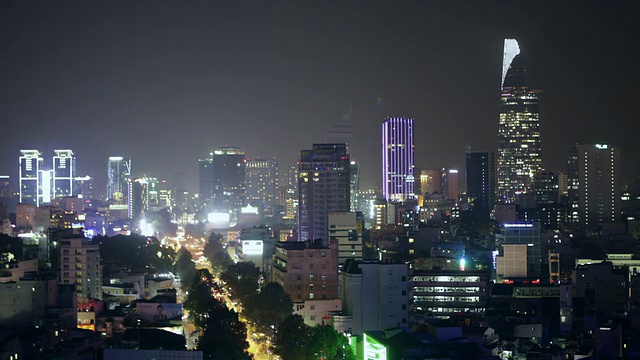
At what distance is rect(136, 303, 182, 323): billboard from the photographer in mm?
24938

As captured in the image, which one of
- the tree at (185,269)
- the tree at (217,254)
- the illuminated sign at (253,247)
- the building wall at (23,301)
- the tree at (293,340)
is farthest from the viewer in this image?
the illuminated sign at (253,247)

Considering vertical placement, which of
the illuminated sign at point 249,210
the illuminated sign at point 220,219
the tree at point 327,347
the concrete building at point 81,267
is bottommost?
the tree at point 327,347

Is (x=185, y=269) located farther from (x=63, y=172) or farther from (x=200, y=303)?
(x=63, y=172)

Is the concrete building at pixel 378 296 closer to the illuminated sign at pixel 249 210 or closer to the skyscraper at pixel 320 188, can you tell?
the skyscraper at pixel 320 188

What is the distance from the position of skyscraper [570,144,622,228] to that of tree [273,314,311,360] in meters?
32.5

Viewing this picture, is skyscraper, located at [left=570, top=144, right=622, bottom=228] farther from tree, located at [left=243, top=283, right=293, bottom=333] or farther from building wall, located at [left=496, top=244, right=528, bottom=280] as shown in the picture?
tree, located at [left=243, top=283, right=293, bottom=333]

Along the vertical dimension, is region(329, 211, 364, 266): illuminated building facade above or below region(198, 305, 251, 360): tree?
above

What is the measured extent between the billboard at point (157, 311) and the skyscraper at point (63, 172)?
161ft

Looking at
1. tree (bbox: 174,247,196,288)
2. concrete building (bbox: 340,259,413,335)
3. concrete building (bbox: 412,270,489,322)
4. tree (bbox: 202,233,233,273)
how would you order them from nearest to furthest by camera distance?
concrete building (bbox: 340,259,413,335), concrete building (bbox: 412,270,489,322), tree (bbox: 174,247,196,288), tree (bbox: 202,233,233,273)

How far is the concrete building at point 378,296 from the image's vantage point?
78.6 ft

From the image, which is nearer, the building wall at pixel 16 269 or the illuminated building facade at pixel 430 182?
the building wall at pixel 16 269

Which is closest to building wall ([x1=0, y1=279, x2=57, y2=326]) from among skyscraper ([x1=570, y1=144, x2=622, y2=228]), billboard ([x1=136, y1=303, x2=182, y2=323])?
billboard ([x1=136, y1=303, x2=182, y2=323])

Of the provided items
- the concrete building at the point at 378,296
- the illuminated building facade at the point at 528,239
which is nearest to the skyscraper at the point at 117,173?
the illuminated building facade at the point at 528,239

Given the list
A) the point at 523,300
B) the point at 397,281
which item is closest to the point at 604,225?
the point at 523,300
